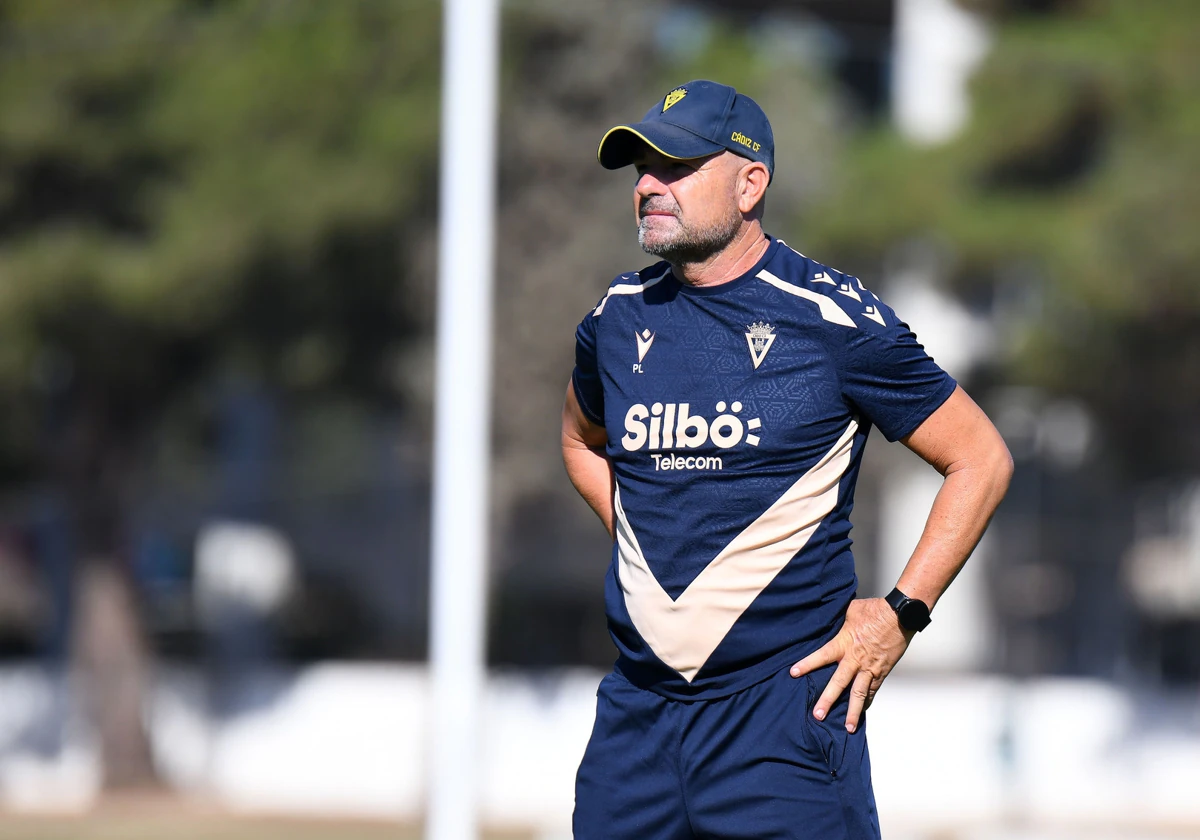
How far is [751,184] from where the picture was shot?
3537mm

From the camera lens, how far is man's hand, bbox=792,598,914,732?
131 inches

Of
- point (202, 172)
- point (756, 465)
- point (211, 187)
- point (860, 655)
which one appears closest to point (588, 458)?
point (756, 465)

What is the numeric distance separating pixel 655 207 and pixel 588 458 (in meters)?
0.79

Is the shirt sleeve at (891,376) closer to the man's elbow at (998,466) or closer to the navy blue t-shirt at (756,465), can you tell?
the navy blue t-shirt at (756,465)

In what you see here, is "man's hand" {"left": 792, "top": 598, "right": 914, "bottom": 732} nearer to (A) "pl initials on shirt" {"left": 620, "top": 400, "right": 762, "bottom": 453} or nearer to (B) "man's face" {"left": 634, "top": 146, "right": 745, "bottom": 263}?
(A) "pl initials on shirt" {"left": 620, "top": 400, "right": 762, "bottom": 453}

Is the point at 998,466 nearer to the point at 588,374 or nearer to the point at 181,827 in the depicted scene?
the point at 588,374

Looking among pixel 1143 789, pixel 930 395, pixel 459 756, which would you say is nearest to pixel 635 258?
pixel 1143 789

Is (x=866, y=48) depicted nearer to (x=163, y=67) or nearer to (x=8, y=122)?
(x=163, y=67)

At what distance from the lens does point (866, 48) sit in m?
20.8

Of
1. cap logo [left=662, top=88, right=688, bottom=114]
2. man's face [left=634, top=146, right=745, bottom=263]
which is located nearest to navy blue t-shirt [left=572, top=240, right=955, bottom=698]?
man's face [left=634, top=146, right=745, bottom=263]

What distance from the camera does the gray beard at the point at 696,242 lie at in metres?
3.46

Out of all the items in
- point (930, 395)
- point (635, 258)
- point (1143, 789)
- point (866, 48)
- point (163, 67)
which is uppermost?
point (866, 48)

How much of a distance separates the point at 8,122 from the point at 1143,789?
12.6 meters

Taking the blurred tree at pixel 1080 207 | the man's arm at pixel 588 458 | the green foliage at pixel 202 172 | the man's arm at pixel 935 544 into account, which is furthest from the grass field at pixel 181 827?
the man's arm at pixel 935 544
